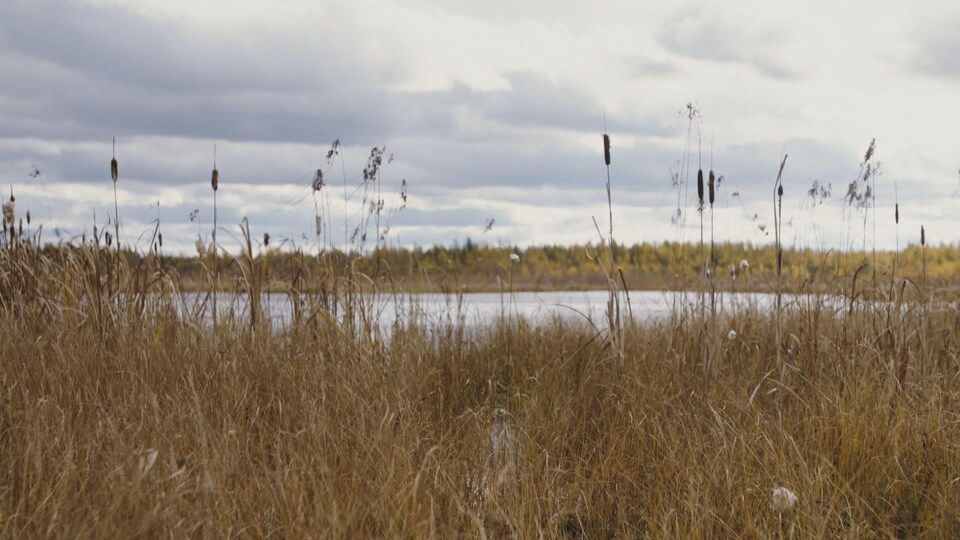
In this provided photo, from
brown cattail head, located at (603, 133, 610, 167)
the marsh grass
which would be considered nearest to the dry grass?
the marsh grass

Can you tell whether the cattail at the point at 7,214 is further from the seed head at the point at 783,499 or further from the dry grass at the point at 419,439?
the seed head at the point at 783,499

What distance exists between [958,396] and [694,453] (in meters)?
1.70

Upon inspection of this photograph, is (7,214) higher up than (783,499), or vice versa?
(7,214)

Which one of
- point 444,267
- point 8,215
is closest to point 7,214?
point 8,215

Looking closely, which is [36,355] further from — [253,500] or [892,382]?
[892,382]

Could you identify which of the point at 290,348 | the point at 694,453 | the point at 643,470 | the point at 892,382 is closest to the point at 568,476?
the point at 643,470

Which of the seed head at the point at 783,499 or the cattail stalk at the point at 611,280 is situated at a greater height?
the cattail stalk at the point at 611,280

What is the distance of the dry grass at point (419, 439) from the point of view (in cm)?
266

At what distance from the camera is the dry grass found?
105 inches

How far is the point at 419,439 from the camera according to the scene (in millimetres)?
3262

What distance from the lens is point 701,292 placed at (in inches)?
184

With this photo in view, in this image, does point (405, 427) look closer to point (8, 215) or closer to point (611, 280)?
point (611, 280)

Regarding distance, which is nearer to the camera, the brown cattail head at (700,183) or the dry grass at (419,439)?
the dry grass at (419,439)

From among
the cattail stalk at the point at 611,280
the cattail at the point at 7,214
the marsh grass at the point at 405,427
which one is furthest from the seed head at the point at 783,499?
the cattail at the point at 7,214
